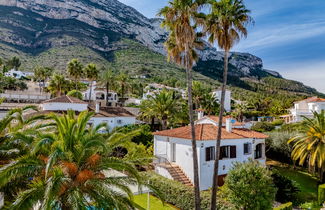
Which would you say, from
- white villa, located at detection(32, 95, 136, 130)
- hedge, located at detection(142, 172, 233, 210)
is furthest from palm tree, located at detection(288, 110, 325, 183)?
white villa, located at detection(32, 95, 136, 130)

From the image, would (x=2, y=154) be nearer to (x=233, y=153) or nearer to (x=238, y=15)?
(x=238, y=15)

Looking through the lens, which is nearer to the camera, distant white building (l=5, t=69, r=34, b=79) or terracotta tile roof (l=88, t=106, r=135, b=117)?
terracotta tile roof (l=88, t=106, r=135, b=117)

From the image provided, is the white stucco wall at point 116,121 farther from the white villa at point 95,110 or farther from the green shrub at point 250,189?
the green shrub at point 250,189

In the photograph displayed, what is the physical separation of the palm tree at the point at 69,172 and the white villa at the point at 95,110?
28.1 metres

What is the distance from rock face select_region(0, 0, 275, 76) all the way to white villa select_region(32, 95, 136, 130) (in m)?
97.5

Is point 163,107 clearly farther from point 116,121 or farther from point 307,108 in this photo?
point 307,108

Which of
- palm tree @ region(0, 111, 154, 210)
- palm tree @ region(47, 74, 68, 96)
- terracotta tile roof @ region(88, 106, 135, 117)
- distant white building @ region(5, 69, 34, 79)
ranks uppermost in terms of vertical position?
distant white building @ region(5, 69, 34, 79)

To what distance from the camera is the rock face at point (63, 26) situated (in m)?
130

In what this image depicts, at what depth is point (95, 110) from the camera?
139 feet

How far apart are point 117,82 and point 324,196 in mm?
53623

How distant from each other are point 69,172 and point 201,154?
14.4 metres

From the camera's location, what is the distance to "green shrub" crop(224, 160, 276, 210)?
15.3 meters

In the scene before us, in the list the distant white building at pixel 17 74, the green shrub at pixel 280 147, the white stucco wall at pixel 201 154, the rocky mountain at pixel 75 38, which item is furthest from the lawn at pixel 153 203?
the distant white building at pixel 17 74

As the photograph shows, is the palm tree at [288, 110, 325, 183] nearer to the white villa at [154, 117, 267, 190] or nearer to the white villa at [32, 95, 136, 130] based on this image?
the white villa at [154, 117, 267, 190]
